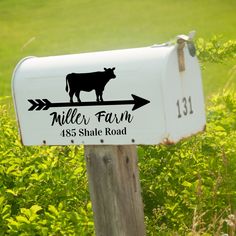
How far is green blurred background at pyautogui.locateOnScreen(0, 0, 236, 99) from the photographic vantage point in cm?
1338

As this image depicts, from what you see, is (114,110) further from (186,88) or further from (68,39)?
(68,39)

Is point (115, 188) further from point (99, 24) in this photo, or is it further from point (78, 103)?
point (99, 24)

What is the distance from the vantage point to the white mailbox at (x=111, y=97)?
2229 millimetres

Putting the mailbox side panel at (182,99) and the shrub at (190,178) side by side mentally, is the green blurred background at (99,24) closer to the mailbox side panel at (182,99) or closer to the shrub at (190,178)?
the shrub at (190,178)

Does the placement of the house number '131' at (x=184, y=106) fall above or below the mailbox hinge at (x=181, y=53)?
below

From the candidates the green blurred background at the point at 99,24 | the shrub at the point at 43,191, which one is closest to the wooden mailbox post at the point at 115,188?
the shrub at the point at 43,191

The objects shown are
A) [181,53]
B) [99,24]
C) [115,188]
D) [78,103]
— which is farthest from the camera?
[99,24]

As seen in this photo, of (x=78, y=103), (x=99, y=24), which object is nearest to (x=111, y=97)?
(x=78, y=103)

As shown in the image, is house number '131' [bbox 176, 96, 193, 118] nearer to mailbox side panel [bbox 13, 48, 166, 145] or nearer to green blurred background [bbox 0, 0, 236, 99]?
mailbox side panel [bbox 13, 48, 166, 145]

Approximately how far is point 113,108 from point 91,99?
4.5 inches

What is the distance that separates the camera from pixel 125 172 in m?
2.51

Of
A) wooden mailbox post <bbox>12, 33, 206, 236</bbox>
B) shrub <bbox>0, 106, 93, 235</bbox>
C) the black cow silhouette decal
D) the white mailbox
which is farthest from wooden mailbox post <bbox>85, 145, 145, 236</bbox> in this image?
shrub <bbox>0, 106, 93, 235</bbox>

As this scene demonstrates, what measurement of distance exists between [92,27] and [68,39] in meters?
1.47

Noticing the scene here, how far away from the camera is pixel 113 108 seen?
2.31m
